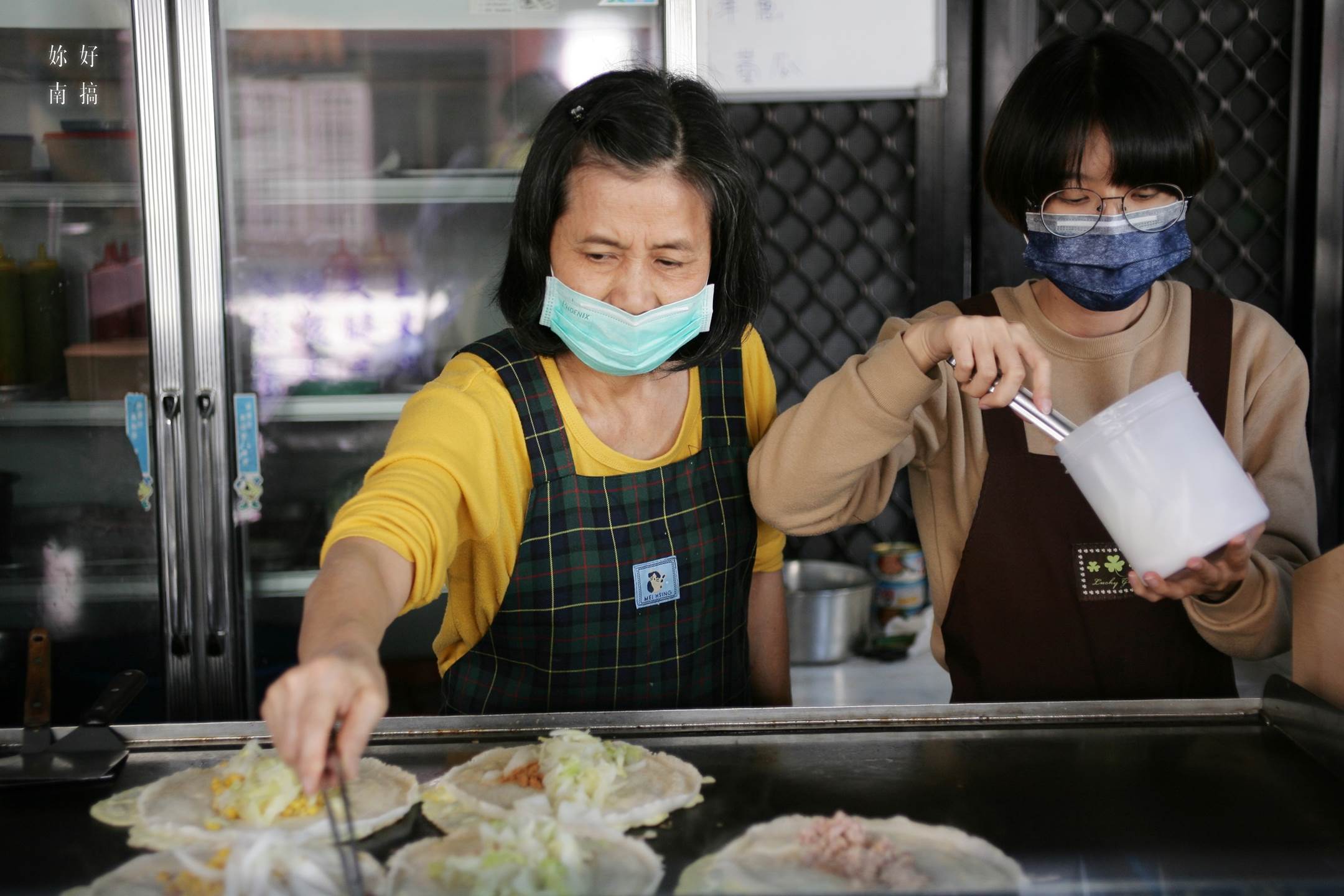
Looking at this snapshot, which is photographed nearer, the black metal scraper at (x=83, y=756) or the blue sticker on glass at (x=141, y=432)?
the black metal scraper at (x=83, y=756)

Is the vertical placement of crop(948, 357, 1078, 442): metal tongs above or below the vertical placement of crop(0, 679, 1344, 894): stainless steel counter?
above

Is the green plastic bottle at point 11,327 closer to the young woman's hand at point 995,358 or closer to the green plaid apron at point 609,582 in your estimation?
the green plaid apron at point 609,582

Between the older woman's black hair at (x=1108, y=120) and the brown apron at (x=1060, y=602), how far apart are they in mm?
246

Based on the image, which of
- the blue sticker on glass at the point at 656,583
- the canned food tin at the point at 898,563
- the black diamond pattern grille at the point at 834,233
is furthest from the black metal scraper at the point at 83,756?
the black diamond pattern grille at the point at 834,233

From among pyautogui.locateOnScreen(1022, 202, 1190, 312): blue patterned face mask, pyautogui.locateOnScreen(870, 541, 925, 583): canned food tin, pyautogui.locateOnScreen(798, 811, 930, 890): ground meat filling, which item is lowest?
pyautogui.locateOnScreen(870, 541, 925, 583): canned food tin

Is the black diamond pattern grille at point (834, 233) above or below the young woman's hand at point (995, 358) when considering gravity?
above

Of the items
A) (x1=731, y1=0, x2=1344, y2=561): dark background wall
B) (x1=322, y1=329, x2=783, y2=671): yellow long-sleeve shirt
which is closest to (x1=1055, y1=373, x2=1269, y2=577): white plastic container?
(x1=322, y1=329, x2=783, y2=671): yellow long-sleeve shirt

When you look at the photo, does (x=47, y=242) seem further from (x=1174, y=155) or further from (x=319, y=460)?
(x=1174, y=155)

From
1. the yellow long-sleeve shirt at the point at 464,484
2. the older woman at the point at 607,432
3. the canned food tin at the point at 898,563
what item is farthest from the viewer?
the canned food tin at the point at 898,563

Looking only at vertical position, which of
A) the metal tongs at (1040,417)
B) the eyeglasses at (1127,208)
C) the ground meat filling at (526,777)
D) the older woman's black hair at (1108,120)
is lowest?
the ground meat filling at (526,777)

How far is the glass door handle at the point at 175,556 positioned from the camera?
2.57 m

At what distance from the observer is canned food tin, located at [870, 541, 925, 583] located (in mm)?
2787

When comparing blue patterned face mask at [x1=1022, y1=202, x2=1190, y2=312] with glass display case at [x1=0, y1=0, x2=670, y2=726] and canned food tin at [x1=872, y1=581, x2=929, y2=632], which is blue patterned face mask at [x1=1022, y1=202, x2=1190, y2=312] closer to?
canned food tin at [x1=872, y1=581, x2=929, y2=632]

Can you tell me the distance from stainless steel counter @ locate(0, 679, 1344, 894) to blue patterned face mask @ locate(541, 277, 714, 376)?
43 centimetres
